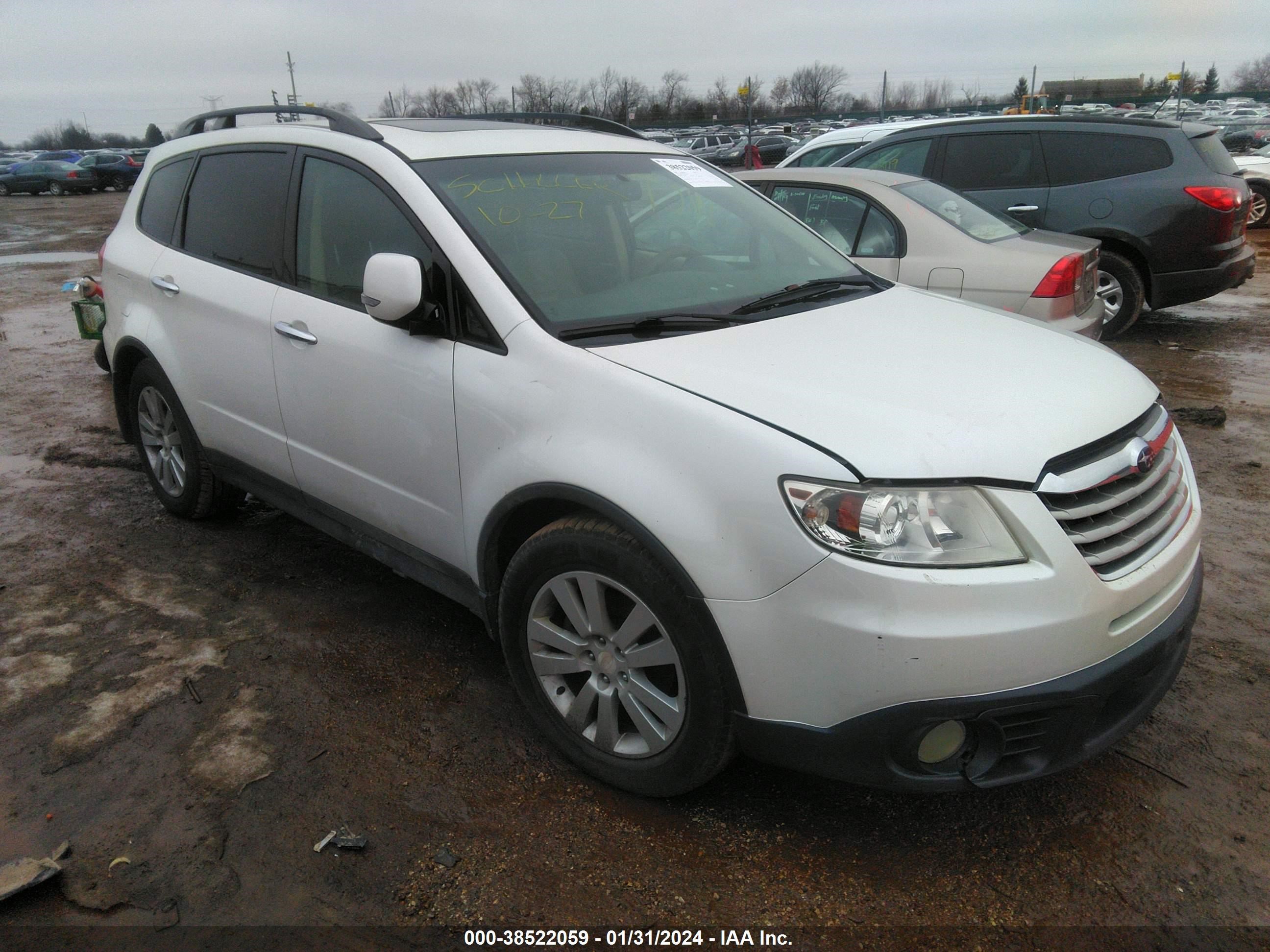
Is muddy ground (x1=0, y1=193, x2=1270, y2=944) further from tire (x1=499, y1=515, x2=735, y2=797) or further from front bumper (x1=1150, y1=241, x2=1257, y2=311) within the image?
front bumper (x1=1150, y1=241, x2=1257, y2=311)

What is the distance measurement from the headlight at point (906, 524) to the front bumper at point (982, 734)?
1.04 feet

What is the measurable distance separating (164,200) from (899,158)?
20.7ft

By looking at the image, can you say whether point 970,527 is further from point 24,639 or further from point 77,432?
point 77,432

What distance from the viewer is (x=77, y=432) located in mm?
6082

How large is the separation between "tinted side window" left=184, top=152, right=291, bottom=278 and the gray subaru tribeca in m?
5.43

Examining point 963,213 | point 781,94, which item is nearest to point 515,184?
point 963,213

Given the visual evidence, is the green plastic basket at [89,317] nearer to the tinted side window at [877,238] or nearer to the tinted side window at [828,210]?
the tinted side window at [828,210]

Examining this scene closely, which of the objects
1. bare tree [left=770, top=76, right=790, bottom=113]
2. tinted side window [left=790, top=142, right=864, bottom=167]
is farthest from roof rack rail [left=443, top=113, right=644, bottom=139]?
bare tree [left=770, top=76, right=790, bottom=113]

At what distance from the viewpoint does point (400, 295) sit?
105 inches

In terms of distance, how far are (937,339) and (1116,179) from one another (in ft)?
19.7

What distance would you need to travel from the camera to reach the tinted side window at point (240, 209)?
350 cm

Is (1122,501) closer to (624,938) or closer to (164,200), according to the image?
(624,938)

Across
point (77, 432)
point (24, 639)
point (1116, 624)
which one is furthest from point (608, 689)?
point (77, 432)

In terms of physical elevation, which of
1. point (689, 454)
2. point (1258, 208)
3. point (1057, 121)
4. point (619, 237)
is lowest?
point (1258, 208)
